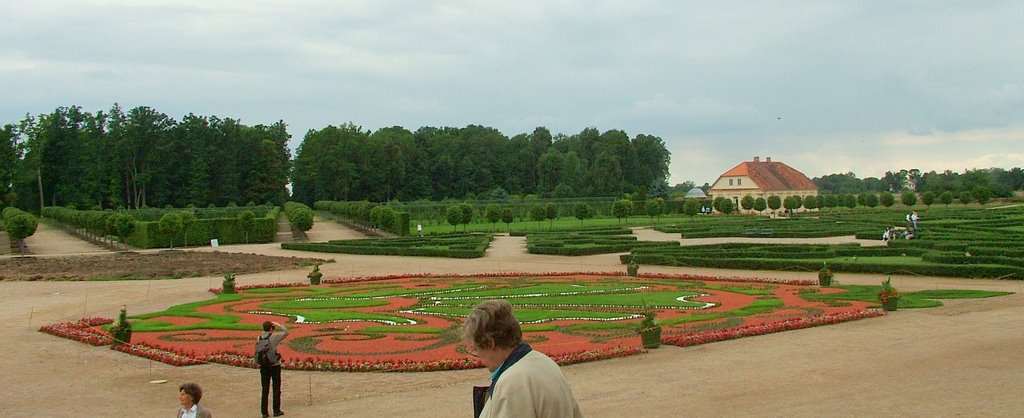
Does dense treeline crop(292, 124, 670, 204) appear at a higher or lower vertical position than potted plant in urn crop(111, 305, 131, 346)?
higher

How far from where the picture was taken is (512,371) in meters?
4.29

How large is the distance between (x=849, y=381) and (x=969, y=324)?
6.67 metres

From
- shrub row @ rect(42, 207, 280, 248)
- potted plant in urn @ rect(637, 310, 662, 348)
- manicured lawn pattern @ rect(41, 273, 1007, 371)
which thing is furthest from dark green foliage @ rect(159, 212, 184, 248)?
potted plant in urn @ rect(637, 310, 662, 348)

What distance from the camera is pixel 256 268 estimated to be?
125 feet

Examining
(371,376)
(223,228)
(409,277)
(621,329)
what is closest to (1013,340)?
(621,329)

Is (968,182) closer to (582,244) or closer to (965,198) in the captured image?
(965,198)

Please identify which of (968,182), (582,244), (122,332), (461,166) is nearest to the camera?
(122,332)

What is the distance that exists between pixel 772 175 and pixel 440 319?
3823 inches

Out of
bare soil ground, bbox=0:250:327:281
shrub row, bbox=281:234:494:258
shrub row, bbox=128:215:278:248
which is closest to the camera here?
bare soil ground, bbox=0:250:327:281

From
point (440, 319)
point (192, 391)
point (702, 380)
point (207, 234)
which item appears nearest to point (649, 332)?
point (702, 380)

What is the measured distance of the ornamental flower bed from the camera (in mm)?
16781

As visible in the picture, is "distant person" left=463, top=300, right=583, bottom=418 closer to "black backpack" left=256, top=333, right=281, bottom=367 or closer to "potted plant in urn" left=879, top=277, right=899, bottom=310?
"black backpack" left=256, top=333, right=281, bottom=367

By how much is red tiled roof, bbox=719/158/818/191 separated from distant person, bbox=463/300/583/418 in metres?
106

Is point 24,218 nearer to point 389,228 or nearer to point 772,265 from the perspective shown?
point 389,228
